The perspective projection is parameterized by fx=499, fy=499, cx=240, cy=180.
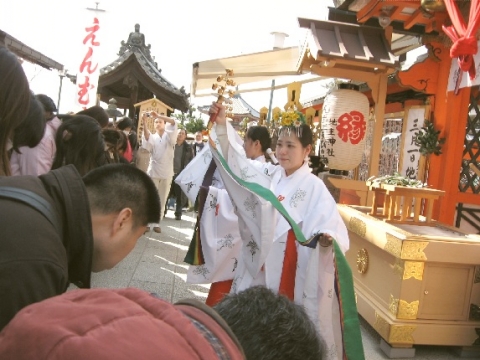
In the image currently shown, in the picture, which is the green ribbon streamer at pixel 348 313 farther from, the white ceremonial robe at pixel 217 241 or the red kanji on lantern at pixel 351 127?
the red kanji on lantern at pixel 351 127

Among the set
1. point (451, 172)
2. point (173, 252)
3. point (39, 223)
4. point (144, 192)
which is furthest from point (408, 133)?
point (39, 223)

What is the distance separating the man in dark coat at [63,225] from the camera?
1271 millimetres

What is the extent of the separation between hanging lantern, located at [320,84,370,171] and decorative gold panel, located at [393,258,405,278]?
2.34m

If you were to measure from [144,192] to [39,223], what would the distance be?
19.6 inches

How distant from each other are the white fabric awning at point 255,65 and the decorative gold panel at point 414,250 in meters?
5.93

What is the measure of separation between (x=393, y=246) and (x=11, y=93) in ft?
12.2

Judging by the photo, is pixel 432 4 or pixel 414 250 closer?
pixel 414 250

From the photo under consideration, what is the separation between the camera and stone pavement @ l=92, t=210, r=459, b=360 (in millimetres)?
4988

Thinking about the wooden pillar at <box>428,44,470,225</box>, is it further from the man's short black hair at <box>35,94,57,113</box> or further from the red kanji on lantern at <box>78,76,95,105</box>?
the red kanji on lantern at <box>78,76,95,105</box>

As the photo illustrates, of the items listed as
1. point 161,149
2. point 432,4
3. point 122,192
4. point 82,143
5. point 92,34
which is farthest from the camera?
point 92,34

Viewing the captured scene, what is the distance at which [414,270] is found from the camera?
4703 millimetres

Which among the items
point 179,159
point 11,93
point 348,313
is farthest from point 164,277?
point 179,159

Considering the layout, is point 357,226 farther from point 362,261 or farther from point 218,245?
point 218,245

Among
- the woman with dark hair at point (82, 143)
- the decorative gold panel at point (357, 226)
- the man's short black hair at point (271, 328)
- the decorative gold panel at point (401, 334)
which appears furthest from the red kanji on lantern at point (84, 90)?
the man's short black hair at point (271, 328)
